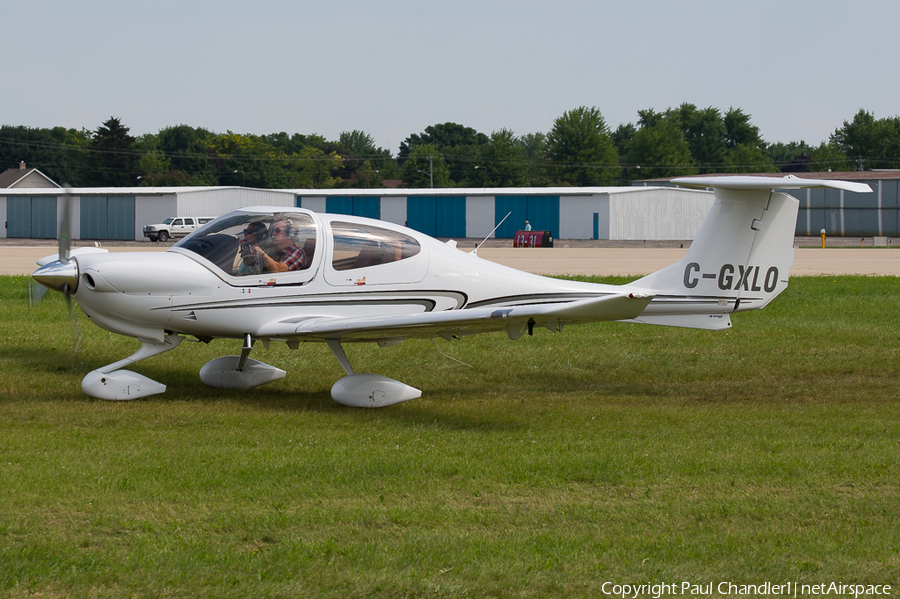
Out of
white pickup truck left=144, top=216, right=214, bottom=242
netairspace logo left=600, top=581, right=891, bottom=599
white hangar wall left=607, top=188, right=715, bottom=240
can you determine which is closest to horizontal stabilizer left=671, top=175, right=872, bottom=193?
netairspace logo left=600, top=581, right=891, bottom=599

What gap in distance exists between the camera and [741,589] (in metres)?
4.49

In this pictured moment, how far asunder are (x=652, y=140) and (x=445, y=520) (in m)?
124

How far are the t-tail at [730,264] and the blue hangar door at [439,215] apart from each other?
165ft

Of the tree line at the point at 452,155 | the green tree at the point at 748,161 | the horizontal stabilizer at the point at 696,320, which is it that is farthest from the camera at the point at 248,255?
the green tree at the point at 748,161

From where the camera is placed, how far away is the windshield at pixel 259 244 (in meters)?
9.13

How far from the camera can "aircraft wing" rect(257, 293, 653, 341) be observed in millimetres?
7418

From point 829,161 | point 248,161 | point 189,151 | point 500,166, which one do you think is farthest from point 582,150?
point 189,151

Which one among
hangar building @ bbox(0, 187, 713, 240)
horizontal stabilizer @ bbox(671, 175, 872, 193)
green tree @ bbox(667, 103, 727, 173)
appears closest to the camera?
horizontal stabilizer @ bbox(671, 175, 872, 193)

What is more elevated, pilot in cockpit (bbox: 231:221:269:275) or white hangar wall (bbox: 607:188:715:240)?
white hangar wall (bbox: 607:188:715:240)

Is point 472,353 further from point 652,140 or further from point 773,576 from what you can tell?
point 652,140

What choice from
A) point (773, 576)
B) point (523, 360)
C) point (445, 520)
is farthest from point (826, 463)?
point (523, 360)

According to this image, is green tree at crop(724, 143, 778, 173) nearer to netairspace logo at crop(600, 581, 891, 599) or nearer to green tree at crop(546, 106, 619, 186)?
green tree at crop(546, 106, 619, 186)

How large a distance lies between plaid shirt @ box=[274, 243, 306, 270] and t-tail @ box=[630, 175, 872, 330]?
3.92 metres

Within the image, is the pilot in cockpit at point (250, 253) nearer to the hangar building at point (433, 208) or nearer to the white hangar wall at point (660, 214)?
the hangar building at point (433, 208)
